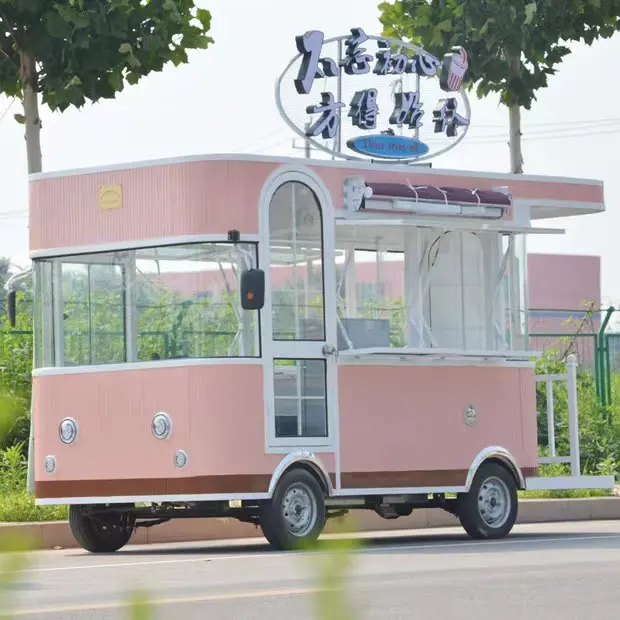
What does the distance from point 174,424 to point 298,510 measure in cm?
128

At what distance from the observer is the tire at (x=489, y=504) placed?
49.6 ft

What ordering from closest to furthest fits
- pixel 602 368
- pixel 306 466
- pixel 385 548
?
1. pixel 385 548
2. pixel 306 466
3. pixel 602 368

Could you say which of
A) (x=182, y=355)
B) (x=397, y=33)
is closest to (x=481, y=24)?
(x=397, y=33)

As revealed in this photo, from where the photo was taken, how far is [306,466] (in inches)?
553

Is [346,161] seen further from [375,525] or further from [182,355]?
[375,525]

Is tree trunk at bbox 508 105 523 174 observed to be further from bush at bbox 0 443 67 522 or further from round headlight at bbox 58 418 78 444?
round headlight at bbox 58 418 78 444

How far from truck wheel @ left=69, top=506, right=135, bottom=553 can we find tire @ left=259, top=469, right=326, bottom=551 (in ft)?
4.63

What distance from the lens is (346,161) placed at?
1487cm

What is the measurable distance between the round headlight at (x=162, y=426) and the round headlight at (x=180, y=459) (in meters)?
0.19

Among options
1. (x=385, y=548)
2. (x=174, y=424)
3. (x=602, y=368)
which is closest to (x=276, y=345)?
(x=174, y=424)

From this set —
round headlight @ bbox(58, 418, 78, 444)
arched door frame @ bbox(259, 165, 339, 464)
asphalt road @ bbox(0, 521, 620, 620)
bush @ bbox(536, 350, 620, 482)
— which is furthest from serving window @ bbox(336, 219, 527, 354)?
bush @ bbox(536, 350, 620, 482)

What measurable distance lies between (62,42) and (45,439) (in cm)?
482

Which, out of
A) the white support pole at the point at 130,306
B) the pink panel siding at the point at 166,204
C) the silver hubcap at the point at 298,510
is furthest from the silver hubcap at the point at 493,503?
the white support pole at the point at 130,306

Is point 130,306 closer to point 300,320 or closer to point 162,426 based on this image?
point 162,426
